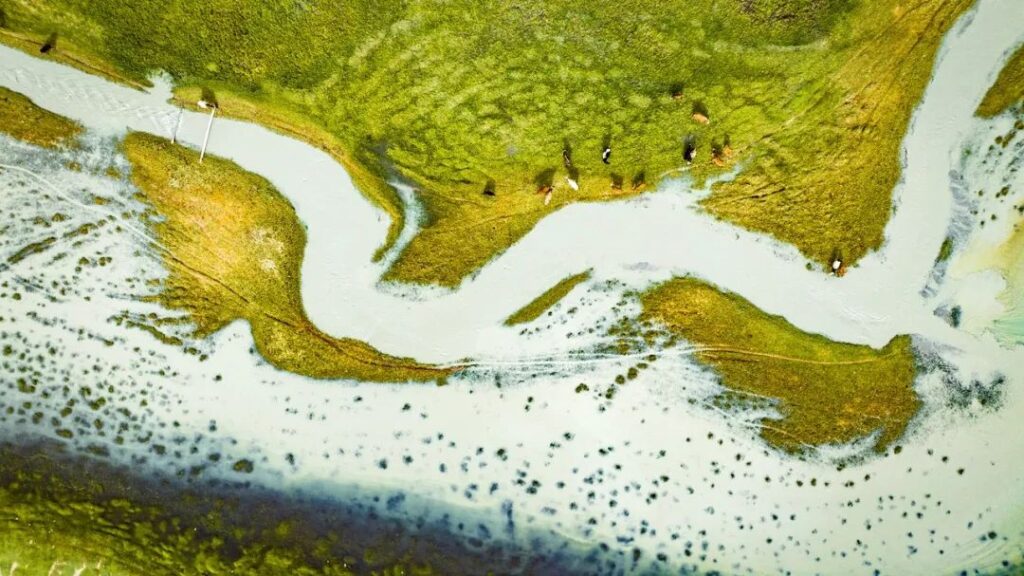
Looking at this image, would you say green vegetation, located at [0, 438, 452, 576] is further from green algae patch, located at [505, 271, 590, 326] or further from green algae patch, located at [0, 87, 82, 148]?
green algae patch, located at [0, 87, 82, 148]

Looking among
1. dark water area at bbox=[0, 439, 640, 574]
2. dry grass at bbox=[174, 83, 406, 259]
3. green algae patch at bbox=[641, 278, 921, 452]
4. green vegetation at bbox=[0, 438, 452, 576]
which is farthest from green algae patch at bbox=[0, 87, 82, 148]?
green algae patch at bbox=[641, 278, 921, 452]

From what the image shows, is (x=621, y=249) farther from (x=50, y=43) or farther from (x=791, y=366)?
(x=50, y=43)

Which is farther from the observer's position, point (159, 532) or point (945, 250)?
point (945, 250)

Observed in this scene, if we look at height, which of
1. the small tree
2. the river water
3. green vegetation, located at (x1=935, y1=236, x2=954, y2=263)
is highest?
the small tree

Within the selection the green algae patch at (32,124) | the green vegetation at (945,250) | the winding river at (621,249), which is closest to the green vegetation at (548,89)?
the winding river at (621,249)

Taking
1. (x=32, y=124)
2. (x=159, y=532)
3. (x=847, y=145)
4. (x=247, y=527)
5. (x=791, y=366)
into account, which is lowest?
(x=159, y=532)

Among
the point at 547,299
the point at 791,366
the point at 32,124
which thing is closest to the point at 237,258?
the point at 32,124
